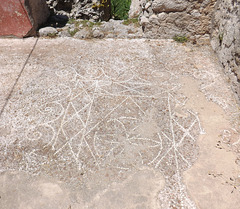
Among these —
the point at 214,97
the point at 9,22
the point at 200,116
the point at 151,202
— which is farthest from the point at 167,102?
the point at 9,22

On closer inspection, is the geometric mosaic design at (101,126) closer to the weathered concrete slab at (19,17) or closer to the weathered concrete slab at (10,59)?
the weathered concrete slab at (10,59)

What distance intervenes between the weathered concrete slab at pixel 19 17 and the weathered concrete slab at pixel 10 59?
0.18 m

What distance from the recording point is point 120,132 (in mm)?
2551

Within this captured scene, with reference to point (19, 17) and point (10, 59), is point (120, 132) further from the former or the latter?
point (19, 17)

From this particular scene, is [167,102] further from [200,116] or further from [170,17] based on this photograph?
[170,17]

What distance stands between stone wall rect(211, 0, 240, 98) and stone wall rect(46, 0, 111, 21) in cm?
295

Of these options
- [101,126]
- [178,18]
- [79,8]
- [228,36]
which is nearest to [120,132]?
[101,126]

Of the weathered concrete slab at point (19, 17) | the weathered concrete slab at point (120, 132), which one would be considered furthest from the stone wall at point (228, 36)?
the weathered concrete slab at point (19, 17)

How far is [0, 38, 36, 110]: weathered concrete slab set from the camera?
320cm

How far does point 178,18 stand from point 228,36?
113 cm

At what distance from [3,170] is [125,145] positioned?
A: 137cm

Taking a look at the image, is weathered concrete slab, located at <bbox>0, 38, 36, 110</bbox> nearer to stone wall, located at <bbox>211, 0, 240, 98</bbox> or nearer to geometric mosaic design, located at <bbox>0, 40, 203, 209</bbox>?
geometric mosaic design, located at <bbox>0, 40, 203, 209</bbox>

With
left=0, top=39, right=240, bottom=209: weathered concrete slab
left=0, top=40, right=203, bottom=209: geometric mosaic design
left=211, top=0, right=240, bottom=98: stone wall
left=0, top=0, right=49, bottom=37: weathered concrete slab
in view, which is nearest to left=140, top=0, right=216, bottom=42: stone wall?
left=211, top=0, right=240, bottom=98: stone wall

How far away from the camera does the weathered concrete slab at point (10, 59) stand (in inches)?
126
